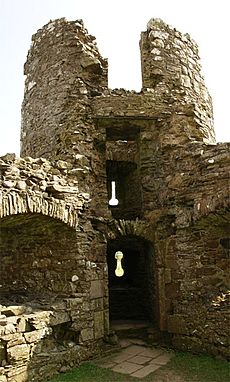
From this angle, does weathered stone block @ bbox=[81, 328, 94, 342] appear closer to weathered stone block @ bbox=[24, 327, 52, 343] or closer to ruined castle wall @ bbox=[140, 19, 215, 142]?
weathered stone block @ bbox=[24, 327, 52, 343]

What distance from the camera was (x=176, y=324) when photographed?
6.65m

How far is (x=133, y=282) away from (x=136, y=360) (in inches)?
168

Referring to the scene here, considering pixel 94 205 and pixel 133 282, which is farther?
pixel 133 282

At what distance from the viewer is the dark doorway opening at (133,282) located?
8461 mm

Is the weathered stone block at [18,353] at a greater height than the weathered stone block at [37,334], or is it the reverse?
the weathered stone block at [37,334]

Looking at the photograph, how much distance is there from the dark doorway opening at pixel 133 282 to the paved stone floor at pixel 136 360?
3.93 ft

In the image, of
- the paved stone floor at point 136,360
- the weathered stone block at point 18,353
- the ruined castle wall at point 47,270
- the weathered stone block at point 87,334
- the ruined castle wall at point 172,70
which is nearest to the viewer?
the weathered stone block at point 18,353

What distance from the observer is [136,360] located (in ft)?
20.2

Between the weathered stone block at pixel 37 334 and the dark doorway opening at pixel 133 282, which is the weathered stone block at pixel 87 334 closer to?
the weathered stone block at pixel 37 334

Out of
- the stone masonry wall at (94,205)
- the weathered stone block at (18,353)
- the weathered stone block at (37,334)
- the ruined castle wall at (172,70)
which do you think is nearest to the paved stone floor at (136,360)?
the stone masonry wall at (94,205)

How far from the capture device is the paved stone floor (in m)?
5.70

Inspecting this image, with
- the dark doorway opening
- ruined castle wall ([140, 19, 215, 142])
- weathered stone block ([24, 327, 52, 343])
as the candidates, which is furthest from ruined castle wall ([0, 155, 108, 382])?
ruined castle wall ([140, 19, 215, 142])

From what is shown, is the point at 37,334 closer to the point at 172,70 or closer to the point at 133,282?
the point at 133,282

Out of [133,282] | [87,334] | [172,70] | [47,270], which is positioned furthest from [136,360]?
[172,70]
